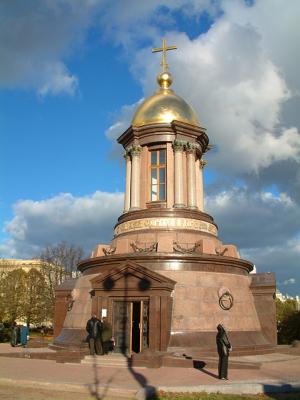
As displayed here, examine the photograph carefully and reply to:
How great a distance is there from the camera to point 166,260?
67.7 feet

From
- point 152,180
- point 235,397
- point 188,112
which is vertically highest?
point 188,112

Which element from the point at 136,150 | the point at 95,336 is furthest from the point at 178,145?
the point at 95,336

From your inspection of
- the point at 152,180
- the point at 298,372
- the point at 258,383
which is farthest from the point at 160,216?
the point at 258,383

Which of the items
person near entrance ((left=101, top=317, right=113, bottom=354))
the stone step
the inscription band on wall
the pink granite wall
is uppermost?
the inscription band on wall

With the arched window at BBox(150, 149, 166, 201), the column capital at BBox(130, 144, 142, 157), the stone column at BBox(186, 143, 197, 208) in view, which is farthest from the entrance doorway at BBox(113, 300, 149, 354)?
the column capital at BBox(130, 144, 142, 157)

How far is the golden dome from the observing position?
26.3m

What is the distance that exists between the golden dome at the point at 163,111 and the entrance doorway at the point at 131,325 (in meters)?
11.0

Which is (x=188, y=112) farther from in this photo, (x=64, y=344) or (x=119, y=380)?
(x=119, y=380)

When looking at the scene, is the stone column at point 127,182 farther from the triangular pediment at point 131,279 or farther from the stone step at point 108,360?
the stone step at point 108,360

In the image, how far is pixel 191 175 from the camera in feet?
82.9

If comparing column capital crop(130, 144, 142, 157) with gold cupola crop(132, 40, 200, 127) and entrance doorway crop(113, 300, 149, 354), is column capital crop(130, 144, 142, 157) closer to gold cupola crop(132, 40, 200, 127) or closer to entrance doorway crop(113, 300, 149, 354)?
gold cupola crop(132, 40, 200, 127)

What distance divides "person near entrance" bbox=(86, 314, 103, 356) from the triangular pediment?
6.44ft

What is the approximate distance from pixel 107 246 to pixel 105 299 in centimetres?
451

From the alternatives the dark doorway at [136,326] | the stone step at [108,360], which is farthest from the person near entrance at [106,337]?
the dark doorway at [136,326]
